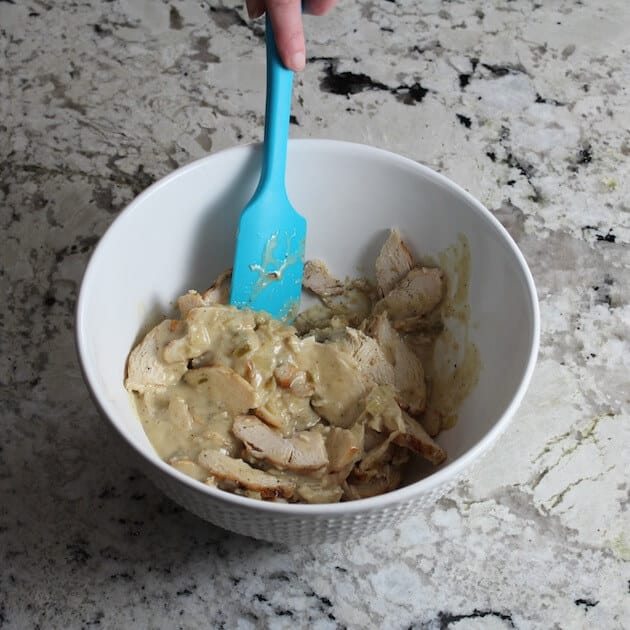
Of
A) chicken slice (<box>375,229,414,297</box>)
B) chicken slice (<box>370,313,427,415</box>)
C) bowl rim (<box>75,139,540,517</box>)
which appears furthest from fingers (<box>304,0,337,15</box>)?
chicken slice (<box>370,313,427,415</box>)

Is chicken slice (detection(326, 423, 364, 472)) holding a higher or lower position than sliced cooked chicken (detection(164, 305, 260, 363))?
lower

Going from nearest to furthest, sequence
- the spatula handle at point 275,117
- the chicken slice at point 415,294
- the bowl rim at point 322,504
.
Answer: the bowl rim at point 322,504 → the spatula handle at point 275,117 → the chicken slice at point 415,294

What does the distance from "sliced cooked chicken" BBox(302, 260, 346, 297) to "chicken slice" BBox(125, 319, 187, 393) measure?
0.24 metres

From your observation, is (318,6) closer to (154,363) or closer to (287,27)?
(287,27)

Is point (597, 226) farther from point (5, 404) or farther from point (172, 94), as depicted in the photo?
point (5, 404)

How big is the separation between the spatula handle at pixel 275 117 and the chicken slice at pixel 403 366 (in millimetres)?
243

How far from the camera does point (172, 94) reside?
1.58 metres

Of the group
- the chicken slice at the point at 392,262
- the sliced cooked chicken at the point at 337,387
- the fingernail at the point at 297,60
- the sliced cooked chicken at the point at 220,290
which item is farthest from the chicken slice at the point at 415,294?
the fingernail at the point at 297,60

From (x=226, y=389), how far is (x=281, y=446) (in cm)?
10

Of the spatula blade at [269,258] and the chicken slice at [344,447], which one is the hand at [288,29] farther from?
the chicken slice at [344,447]

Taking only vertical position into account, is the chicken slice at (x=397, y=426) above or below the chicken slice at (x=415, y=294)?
below

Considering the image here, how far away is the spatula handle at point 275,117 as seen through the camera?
1096 millimetres

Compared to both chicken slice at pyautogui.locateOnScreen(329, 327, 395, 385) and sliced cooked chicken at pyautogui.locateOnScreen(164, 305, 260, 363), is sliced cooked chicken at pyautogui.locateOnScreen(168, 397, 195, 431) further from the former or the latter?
chicken slice at pyautogui.locateOnScreen(329, 327, 395, 385)

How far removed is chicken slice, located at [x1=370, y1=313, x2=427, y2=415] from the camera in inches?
45.6
